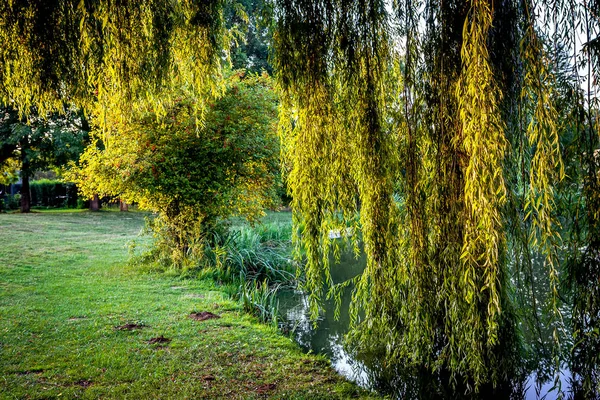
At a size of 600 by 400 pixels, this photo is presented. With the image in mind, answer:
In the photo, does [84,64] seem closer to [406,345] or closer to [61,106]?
[61,106]

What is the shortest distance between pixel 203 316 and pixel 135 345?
121 centimetres

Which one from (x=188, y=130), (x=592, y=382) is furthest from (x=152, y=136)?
A: (x=592, y=382)

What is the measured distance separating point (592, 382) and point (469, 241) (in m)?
1.18

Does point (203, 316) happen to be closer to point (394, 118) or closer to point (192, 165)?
point (192, 165)

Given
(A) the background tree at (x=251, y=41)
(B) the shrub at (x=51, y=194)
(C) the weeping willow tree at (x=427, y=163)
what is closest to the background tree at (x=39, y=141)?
(B) the shrub at (x=51, y=194)

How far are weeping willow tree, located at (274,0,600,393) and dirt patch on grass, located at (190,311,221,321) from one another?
2.25m

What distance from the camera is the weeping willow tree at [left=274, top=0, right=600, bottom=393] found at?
2645 mm

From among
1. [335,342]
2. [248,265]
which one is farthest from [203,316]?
[248,265]

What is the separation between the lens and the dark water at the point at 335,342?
13.3 ft

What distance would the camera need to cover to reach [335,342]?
5.43 m

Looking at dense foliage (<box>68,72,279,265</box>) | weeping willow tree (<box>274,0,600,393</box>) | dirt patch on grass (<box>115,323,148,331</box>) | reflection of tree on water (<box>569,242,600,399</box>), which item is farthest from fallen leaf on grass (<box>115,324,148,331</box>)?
reflection of tree on water (<box>569,242,600,399</box>)

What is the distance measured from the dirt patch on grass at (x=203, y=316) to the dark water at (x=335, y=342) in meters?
0.94

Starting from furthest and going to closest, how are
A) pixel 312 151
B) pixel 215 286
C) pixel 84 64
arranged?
pixel 215 286 < pixel 84 64 < pixel 312 151

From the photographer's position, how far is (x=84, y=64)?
11.8ft
